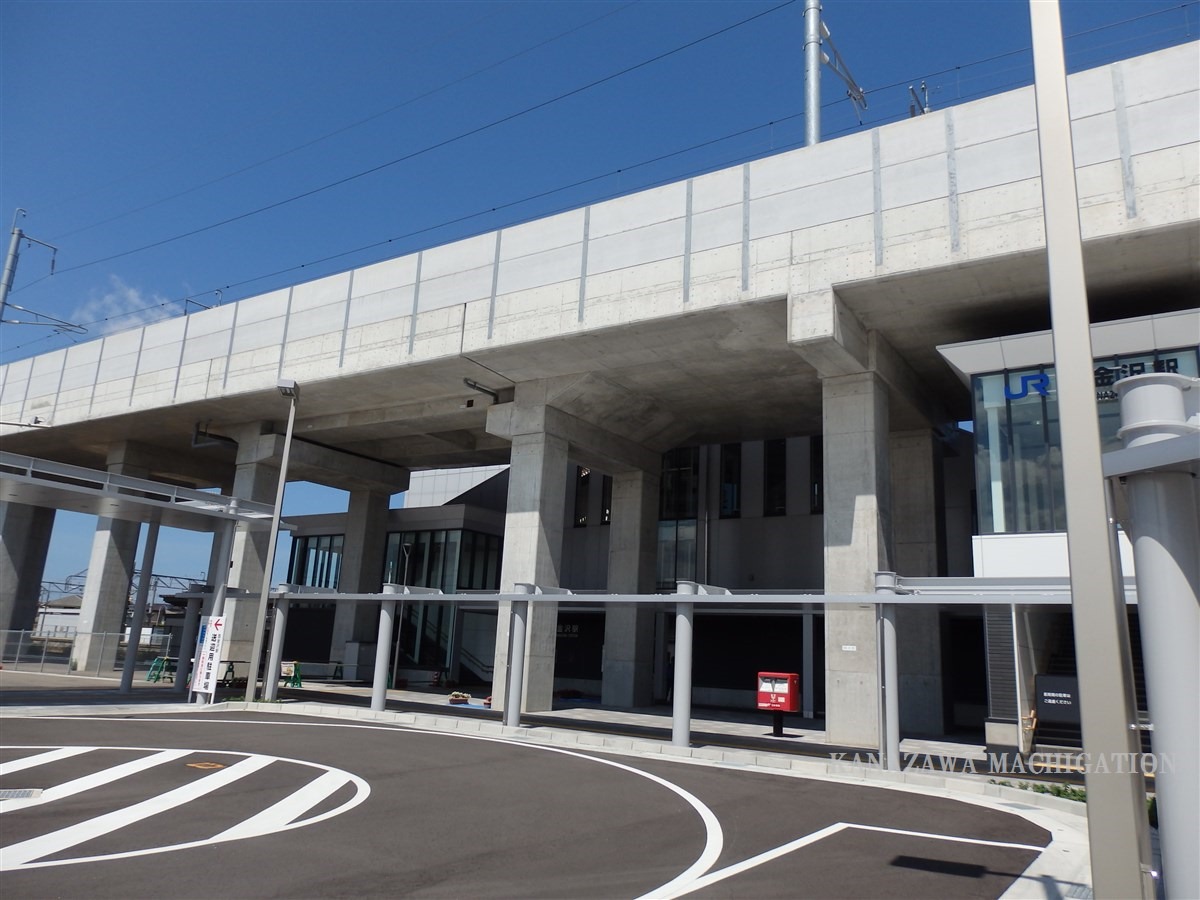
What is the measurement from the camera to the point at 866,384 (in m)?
22.1

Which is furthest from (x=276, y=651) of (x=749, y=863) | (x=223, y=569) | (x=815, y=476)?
(x=815, y=476)

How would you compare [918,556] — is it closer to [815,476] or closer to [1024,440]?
[815,476]

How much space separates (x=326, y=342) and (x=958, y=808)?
80.4 ft

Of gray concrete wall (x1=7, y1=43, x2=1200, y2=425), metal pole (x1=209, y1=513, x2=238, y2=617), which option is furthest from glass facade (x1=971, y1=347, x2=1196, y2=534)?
metal pole (x1=209, y1=513, x2=238, y2=617)

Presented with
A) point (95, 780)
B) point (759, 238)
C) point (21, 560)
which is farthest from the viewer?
point (21, 560)

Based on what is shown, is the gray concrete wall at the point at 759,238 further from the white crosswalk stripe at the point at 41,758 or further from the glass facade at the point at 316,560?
the glass facade at the point at 316,560

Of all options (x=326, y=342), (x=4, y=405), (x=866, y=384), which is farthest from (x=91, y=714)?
(x=4, y=405)

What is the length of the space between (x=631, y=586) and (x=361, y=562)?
15.5m

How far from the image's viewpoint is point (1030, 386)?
19391 mm

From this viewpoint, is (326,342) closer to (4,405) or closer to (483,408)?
(483,408)

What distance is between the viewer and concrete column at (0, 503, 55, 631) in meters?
43.7

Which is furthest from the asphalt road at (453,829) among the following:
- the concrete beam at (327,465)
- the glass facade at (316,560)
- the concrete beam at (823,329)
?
the glass facade at (316,560)

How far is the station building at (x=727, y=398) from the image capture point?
18469 mm

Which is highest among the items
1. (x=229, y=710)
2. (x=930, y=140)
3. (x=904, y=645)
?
(x=930, y=140)
